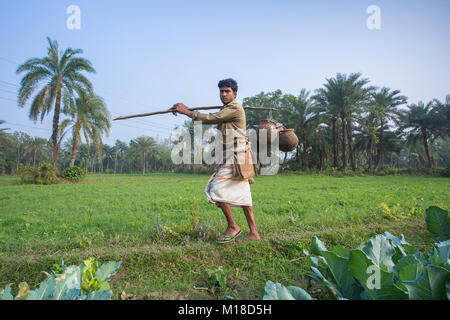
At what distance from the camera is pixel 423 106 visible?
28562mm

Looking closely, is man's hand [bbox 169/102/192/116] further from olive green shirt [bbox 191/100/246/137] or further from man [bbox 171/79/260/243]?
olive green shirt [bbox 191/100/246/137]

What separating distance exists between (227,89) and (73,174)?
1969 cm

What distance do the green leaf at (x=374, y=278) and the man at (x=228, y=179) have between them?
1766 mm

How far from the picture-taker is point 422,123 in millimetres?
28469

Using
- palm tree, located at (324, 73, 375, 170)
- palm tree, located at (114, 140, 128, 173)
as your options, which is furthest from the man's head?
palm tree, located at (114, 140, 128, 173)

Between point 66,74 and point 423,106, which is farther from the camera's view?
point 423,106

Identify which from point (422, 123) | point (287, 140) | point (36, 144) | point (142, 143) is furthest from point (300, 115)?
point (36, 144)

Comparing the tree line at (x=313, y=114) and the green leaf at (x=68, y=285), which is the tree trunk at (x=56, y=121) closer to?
the tree line at (x=313, y=114)

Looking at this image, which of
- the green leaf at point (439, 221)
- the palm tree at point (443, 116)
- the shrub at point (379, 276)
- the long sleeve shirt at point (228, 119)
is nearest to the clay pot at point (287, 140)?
the long sleeve shirt at point (228, 119)

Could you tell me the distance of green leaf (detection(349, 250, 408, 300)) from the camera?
3.67ft

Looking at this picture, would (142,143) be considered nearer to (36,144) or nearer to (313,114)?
(36,144)
